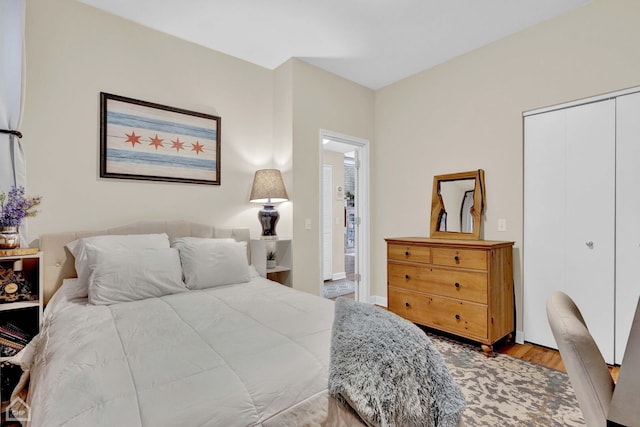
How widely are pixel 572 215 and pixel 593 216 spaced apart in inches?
5.1

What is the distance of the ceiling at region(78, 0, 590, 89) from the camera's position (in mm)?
2396

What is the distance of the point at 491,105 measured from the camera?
294 centimetres

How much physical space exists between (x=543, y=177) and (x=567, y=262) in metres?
0.73

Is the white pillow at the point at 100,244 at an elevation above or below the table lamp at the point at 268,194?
below

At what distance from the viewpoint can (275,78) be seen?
11.3ft

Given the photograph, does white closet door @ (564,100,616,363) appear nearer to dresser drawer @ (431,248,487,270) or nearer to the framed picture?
dresser drawer @ (431,248,487,270)

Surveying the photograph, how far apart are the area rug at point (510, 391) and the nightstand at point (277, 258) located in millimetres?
1625

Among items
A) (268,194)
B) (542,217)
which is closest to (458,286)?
(542,217)

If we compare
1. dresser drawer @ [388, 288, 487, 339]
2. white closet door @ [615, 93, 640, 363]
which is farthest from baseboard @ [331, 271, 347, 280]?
white closet door @ [615, 93, 640, 363]

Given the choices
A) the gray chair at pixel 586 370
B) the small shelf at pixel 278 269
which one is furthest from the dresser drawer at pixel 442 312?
the gray chair at pixel 586 370

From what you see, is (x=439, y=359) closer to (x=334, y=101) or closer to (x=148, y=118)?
(x=148, y=118)

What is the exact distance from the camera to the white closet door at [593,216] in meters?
2.31

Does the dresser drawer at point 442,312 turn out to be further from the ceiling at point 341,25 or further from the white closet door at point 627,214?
the ceiling at point 341,25

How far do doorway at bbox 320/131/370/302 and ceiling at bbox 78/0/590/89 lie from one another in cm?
95
